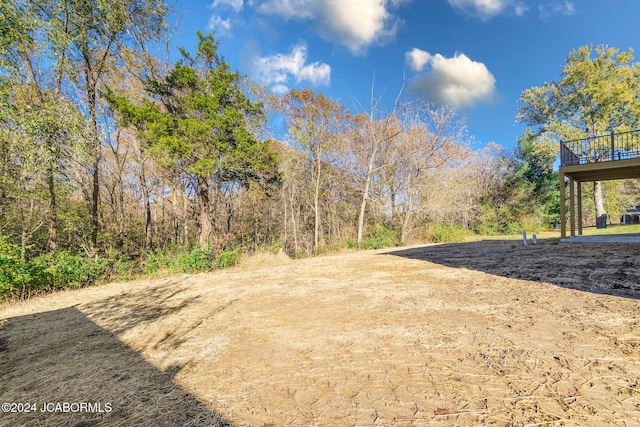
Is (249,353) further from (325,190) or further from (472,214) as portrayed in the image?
(472,214)

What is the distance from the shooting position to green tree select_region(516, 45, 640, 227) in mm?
14641

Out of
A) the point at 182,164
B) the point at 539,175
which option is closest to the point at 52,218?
the point at 182,164

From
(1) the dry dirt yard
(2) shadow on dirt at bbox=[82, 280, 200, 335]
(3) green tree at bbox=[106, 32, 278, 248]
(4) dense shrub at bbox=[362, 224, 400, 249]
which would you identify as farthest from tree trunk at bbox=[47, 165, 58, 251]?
(4) dense shrub at bbox=[362, 224, 400, 249]

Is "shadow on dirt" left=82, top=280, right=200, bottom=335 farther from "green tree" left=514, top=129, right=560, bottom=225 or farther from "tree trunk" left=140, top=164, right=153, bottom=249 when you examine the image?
"green tree" left=514, top=129, right=560, bottom=225

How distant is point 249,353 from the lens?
2.22m

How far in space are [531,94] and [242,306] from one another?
21.6 metres

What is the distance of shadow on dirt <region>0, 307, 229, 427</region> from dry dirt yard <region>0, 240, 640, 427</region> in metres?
0.01

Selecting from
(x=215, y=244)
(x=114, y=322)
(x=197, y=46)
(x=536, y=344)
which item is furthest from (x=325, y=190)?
(x=536, y=344)

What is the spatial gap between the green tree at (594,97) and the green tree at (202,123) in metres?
18.0

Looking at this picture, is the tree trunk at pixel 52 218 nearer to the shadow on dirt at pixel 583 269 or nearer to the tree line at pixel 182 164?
the tree line at pixel 182 164

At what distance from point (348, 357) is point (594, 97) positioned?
21378 mm

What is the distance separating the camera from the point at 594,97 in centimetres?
1495

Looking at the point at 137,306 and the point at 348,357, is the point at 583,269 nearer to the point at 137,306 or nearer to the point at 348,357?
the point at 348,357

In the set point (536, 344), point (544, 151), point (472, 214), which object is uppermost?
point (544, 151)
